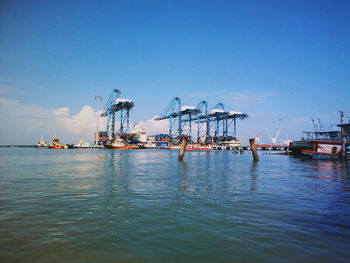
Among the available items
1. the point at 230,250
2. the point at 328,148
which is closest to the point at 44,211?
the point at 230,250

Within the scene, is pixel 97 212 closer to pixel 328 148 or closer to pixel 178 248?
pixel 178 248

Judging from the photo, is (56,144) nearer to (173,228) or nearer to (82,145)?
(82,145)

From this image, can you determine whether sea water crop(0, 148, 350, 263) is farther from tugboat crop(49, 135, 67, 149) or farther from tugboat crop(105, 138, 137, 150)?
tugboat crop(49, 135, 67, 149)

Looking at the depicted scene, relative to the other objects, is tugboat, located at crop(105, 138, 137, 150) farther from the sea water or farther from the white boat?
the sea water

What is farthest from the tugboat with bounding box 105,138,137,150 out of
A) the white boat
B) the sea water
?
the sea water

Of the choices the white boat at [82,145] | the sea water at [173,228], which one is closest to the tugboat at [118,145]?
the white boat at [82,145]

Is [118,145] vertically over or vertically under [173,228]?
over

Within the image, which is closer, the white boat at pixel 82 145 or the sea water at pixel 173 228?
the sea water at pixel 173 228

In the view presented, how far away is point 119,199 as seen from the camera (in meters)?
10.3

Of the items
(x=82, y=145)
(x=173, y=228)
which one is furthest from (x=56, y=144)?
(x=173, y=228)

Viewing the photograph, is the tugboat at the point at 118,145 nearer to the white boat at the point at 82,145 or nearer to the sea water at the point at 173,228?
the white boat at the point at 82,145

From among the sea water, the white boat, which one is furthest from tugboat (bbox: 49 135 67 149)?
the sea water

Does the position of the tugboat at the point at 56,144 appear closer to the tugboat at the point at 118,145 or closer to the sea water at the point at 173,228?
the tugboat at the point at 118,145

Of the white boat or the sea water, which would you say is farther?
the white boat
